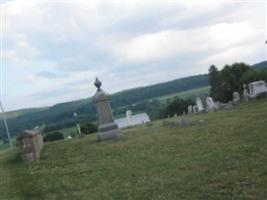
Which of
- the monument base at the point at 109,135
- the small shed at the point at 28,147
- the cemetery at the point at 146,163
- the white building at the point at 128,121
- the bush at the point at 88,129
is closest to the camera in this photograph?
the cemetery at the point at 146,163

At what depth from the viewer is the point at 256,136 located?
15.0 meters

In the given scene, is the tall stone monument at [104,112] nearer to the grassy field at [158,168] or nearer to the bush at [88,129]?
the grassy field at [158,168]

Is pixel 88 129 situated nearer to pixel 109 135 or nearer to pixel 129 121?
pixel 129 121

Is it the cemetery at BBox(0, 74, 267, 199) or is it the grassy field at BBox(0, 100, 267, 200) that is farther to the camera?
the cemetery at BBox(0, 74, 267, 199)

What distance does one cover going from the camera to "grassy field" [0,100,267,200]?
392 inches

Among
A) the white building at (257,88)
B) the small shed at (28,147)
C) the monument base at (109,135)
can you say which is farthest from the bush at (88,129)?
the small shed at (28,147)

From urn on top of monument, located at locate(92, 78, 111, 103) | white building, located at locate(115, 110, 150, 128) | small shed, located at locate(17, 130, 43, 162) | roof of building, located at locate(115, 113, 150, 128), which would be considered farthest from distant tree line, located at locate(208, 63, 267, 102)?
small shed, located at locate(17, 130, 43, 162)

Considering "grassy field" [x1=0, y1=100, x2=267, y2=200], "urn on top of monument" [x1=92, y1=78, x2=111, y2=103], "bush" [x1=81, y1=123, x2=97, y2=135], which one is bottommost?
"grassy field" [x1=0, y1=100, x2=267, y2=200]

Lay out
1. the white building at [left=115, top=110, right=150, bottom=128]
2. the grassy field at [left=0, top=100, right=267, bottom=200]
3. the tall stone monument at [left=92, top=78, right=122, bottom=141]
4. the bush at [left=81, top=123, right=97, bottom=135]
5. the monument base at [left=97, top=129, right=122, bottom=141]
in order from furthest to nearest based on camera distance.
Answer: the white building at [left=115, top=110, right=150, bottom=128] → the bush at [left=81, top=123, right=97, bottom=135] → the tall stone monument at [left=92, top=78, right=122, bottom=141] → the monument base at [left=97, top=129, right=122, bottom=141] → the grassy field at [left=0, top=100, right=267, bottom=200]

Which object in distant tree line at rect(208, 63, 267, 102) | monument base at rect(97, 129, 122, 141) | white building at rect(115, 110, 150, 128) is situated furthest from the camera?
distant tree line at rect(208, 63, 267, 102)

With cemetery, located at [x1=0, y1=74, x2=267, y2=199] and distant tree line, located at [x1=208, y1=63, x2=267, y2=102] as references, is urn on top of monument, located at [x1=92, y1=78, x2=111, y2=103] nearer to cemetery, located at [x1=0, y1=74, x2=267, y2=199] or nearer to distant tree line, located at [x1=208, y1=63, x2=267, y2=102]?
cemetery, located at [x1=0, y1=74, x2=267, y2=199]

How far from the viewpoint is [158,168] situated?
1289 centimetres

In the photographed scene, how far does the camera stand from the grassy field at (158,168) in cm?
997

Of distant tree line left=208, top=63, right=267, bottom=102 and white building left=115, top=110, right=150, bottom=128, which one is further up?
distant tree line left=208, top=63, right=267, bottom=102
